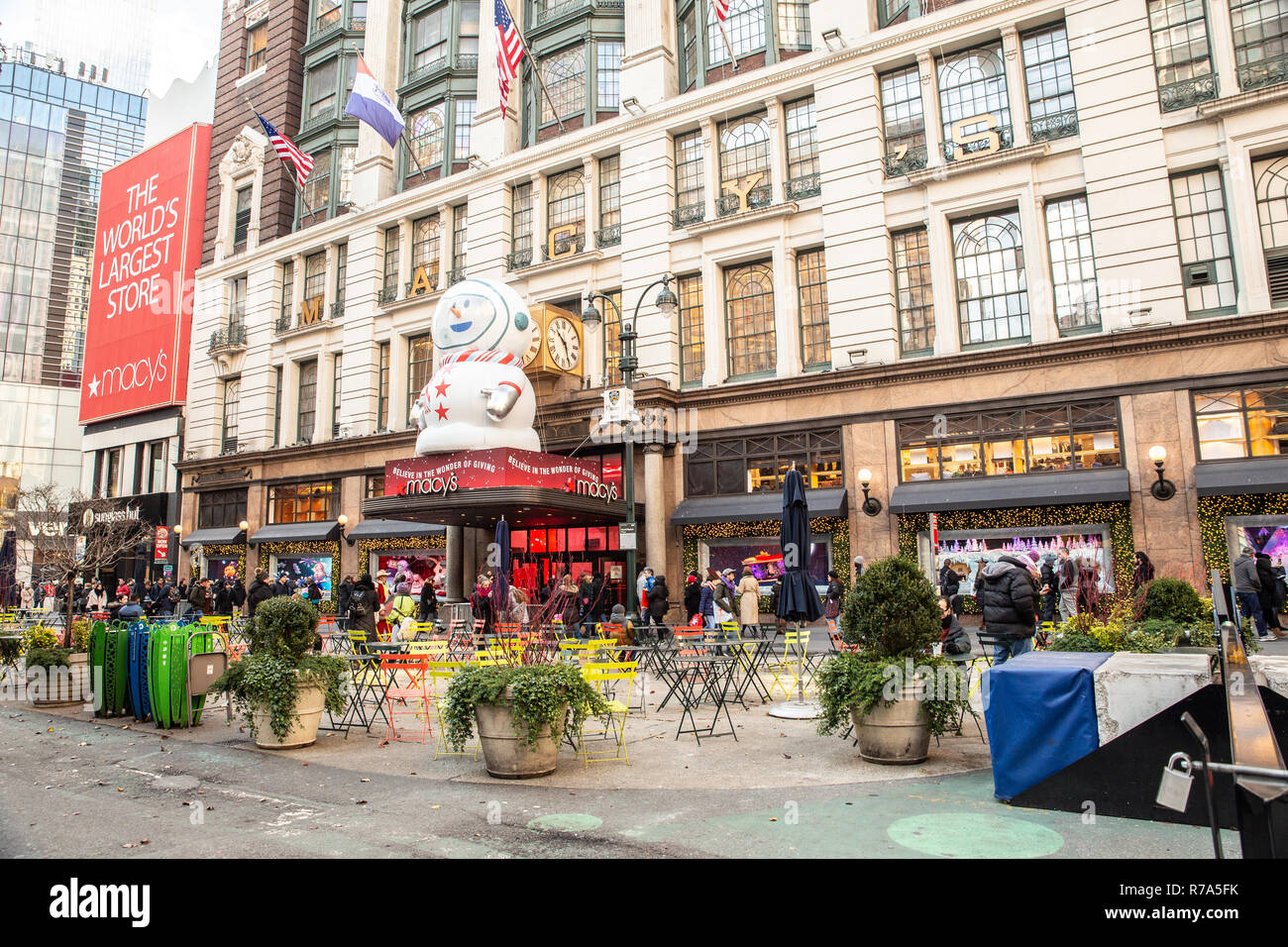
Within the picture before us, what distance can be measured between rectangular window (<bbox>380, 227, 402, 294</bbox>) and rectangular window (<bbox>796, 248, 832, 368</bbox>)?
644 inches

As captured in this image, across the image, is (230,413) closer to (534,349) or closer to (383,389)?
(383,389)

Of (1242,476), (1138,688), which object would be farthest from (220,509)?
(1138,688)

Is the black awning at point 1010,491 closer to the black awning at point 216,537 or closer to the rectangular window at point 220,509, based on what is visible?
the black awning at point 216,537

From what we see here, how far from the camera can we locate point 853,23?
76.1ft

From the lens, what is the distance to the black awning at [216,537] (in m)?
34.2

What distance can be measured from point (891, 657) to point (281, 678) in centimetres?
649

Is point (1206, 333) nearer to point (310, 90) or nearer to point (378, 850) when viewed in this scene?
point (378, 850)

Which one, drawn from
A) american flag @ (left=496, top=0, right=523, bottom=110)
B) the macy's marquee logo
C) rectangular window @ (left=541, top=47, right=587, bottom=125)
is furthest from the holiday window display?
the macy's marquee logo

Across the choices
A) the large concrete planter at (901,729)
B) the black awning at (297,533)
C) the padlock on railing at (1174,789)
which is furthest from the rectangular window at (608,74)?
the padlock on railing at (1174,789)

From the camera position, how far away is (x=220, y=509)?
118ft

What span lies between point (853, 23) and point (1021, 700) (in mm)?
22285

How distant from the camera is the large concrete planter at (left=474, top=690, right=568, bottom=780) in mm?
7641
